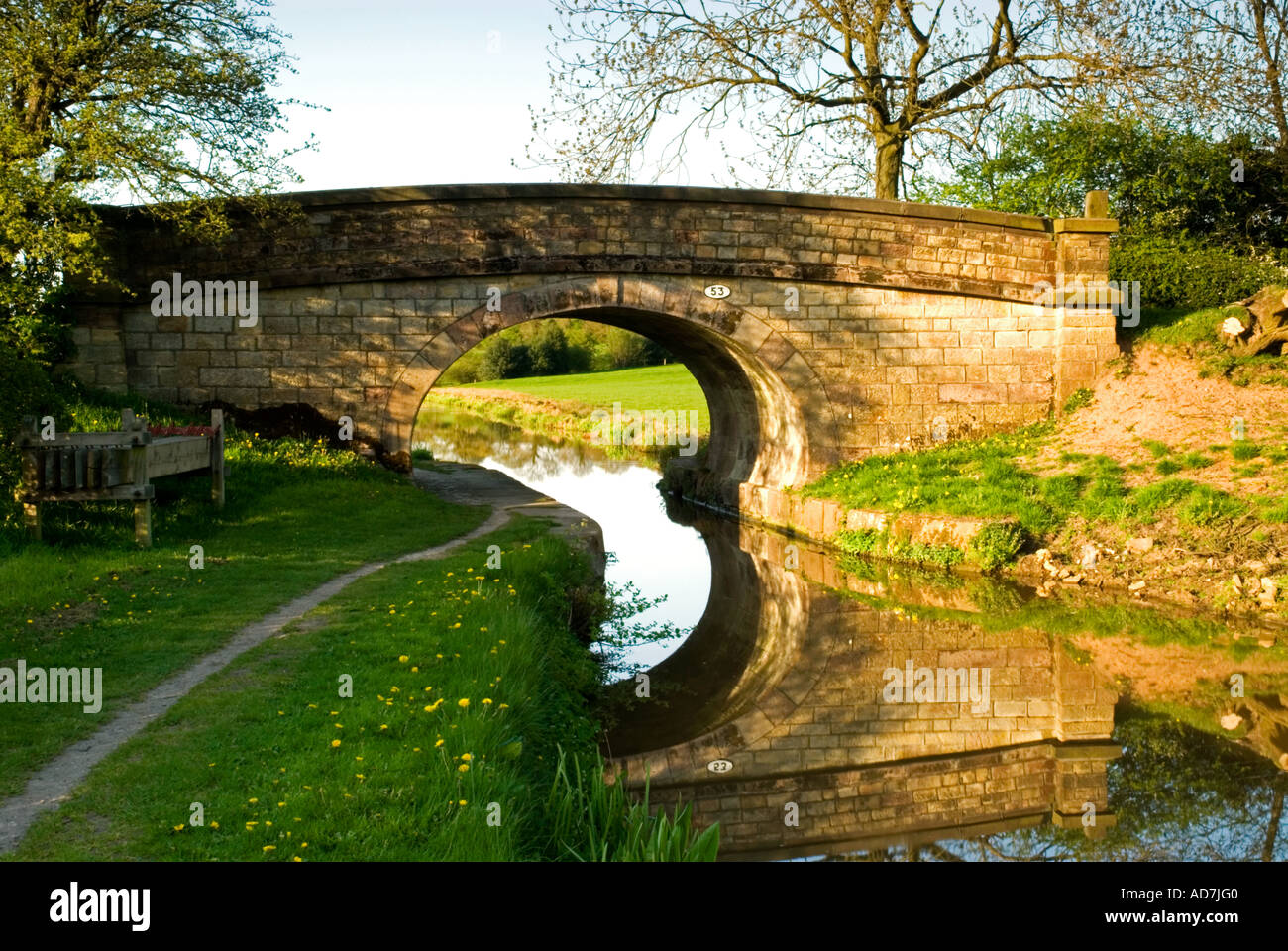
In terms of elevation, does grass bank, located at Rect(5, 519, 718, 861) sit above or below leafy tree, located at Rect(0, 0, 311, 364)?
below

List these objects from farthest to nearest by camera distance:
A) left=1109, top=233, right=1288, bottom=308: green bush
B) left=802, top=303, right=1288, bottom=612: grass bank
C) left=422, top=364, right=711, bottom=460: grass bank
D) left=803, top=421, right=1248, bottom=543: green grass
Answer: left=422, top=364, right=711, bottom=460: grass bank < left=1109, top=233, right=1288, bottom=308: green bush < left=803, top=421, right=1248, bottom=543: green grass < left=802, top=303, right=1288, bottom=612: grass bank

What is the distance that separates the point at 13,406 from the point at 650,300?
7451 millimetres

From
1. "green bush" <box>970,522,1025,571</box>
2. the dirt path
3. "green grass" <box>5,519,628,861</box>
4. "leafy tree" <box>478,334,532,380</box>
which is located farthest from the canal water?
"leafy tree" <box>478,334,532,380</box>

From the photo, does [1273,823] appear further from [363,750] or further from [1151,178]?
[1151,178]

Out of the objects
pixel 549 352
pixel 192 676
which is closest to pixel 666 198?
pixel 192 676

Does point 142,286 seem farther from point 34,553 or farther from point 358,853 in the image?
point 358,853

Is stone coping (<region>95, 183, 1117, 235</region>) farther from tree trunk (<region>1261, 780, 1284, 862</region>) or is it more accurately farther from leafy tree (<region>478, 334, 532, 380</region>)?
leafy tree (<region>478, 334, 532, 380</region>)

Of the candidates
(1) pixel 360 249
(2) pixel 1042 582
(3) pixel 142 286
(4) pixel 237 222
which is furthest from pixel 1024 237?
(3) pixel 142 286

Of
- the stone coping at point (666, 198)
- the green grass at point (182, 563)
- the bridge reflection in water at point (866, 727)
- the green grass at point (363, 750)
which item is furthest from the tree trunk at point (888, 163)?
the green grass at point (363, 750)

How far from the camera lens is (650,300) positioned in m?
14.5

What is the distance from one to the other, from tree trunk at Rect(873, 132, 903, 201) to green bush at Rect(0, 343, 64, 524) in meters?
14.0

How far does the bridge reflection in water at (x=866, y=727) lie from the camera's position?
6.47 metres

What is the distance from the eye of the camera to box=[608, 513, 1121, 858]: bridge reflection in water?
21.2ft
